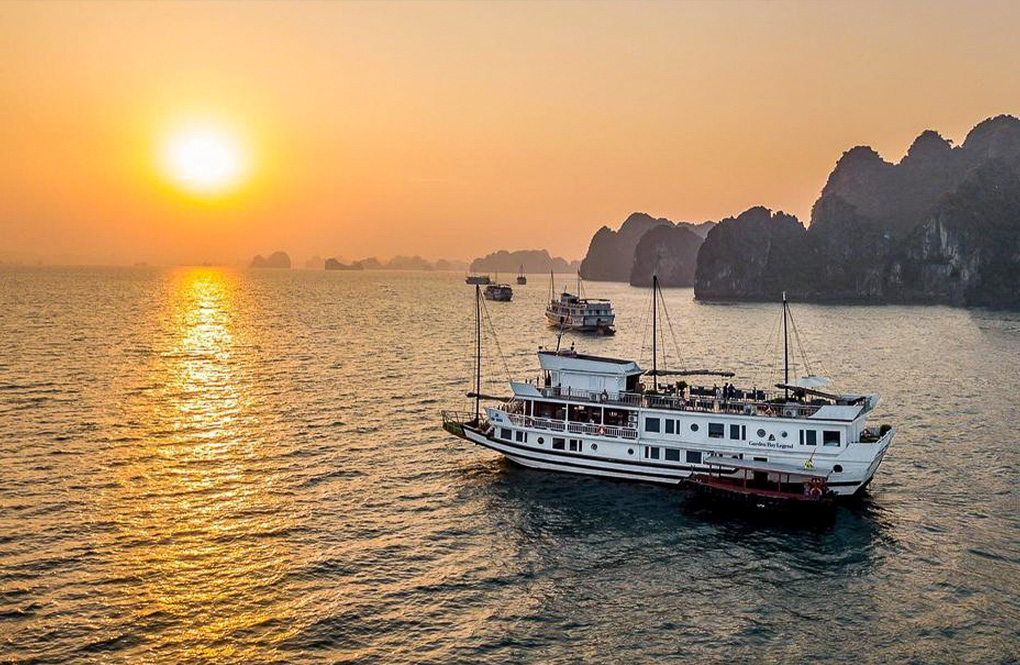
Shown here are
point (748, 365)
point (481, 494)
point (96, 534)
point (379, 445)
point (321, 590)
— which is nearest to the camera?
point (321, 590)

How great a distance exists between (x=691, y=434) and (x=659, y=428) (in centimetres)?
201

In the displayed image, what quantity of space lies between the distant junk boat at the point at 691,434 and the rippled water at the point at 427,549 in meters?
1.60

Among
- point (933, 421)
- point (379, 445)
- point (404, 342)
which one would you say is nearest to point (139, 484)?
point (379, 445)

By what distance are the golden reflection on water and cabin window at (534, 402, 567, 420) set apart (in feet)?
57.9

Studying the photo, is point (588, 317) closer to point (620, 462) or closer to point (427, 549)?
point (620, 462)

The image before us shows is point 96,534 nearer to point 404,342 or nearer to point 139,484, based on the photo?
point 139,484

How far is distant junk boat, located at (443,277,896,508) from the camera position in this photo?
141 feet

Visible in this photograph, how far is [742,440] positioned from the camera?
45.4 metres

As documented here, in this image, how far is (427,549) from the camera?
3597 centimetres

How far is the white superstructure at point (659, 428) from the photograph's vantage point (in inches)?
1725

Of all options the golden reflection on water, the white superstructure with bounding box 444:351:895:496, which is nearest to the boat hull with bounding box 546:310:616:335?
the golden reflection on water

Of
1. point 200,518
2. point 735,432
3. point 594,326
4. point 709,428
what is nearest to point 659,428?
point 709,428

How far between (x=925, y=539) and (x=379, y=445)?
3577cm

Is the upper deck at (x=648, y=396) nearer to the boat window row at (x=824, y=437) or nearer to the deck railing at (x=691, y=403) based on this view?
the deck railing at (x=691, y=403)
